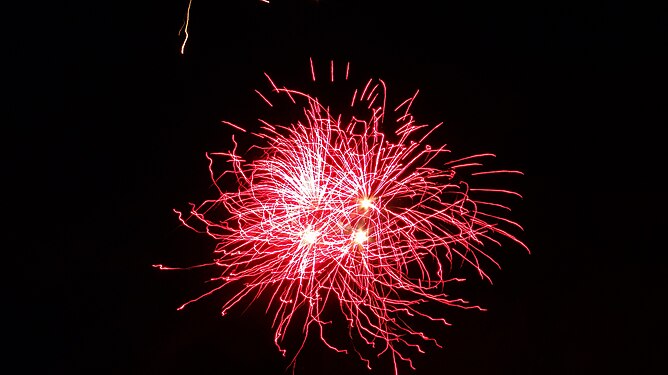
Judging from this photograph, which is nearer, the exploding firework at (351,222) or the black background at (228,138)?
the exploding firework at (351,222)

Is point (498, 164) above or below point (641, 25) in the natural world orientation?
below

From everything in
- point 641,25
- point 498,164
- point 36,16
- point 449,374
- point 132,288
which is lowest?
point 449,374

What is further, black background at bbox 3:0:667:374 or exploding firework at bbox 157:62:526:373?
black background at bbox 3:0:667:374

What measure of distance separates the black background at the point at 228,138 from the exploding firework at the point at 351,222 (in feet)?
0.30

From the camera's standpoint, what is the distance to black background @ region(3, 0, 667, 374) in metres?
2.33

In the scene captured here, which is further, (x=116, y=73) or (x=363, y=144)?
(x=116, y=73)

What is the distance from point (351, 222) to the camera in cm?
215

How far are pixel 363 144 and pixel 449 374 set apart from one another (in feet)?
3.54

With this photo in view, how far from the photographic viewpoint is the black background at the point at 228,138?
2.33 meters

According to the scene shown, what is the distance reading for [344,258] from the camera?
7.15 feet

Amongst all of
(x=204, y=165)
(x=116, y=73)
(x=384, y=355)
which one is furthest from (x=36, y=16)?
(x=384, y=355)

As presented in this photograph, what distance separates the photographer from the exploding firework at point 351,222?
2.16 metres

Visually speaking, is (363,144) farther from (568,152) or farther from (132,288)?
(132,288)

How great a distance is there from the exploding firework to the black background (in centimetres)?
9
